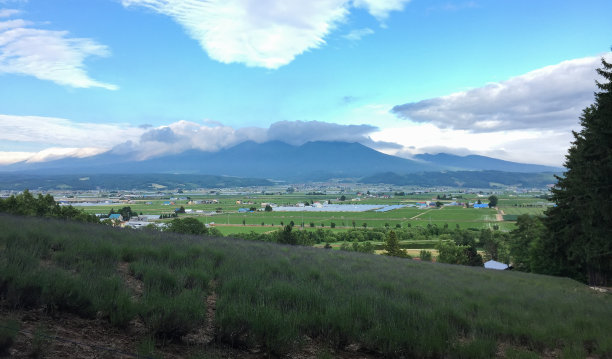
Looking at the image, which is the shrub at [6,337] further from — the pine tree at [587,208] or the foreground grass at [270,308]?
the pine tree at [587,208]

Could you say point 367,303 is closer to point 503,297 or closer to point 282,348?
point 282,348

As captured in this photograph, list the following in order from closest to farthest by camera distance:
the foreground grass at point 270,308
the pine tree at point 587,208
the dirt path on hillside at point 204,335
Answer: the dirt path on hillside at point 204,335 < the foreground grass at point 270,308 < the pine tree at point 587,208

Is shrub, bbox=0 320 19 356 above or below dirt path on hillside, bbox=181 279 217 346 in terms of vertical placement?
above

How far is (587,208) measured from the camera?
754 inches

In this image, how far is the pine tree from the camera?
15.9 metres

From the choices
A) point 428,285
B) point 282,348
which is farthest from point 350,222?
point 282,348

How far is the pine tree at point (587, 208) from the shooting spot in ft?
52.2

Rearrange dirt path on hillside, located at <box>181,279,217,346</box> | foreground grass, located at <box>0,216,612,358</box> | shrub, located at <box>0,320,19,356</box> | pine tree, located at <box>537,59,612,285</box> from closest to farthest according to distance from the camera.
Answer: shrub, located at <box>0,320,19,356</box> → dirt path on hillside, located at <box>181,279,217,346</box> → foreground grass, located at <box>0,216,612,358</box> → pine tree, located at <box>537,59,612,285</box>

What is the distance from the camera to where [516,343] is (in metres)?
5.56

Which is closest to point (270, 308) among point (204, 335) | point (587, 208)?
point (204, 335)

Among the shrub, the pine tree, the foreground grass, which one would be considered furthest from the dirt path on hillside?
the pine tree

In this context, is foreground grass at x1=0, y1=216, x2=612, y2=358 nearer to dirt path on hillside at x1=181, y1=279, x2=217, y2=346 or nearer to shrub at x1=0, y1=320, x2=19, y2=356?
dirt path on hillside at x1=181, y1=279, x2=217, y2=346

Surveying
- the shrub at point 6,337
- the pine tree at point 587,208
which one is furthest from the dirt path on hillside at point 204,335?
the pine tree at point 587,208

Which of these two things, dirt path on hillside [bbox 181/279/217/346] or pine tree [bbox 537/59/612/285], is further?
pine tree [bbox 537/59/612/285]
